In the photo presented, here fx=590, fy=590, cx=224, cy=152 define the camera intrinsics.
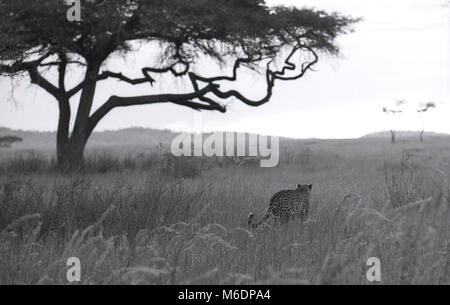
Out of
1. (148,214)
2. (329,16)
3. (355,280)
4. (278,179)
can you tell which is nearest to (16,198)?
(148,214)

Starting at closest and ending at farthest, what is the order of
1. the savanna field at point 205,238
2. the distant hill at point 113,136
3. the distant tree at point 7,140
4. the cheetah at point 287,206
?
the savanna field at point 205,238 < the cheetah at point 287,206 < the distant tree at point 7,140 < the distant hill at point 113,136

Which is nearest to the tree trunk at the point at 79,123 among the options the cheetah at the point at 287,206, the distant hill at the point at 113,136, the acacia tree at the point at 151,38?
the acacia tree at the point at 151,38

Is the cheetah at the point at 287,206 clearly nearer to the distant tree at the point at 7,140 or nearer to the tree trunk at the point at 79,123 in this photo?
the tree trunk at the point at 79,123

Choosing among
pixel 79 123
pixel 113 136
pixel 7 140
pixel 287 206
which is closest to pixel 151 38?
pixel 79 123

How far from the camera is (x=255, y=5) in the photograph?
17.2m

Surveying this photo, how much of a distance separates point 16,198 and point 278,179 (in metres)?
7.90

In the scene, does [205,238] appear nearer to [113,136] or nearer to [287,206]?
[287,206]

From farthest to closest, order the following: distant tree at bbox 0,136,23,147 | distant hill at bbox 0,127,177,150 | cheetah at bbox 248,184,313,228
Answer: distant hill at bbox 0,127,177,150
distant tree at bbox 0,136,23,147
cheetah at bbox 248,184,313,228

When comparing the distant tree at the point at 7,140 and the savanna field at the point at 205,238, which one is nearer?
the savanna field at the point at 205,238

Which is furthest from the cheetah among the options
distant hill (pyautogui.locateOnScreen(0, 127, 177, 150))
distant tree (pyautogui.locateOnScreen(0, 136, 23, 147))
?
distant hill (pyautogui.locateOnScreen(0, 127, 177, 150))

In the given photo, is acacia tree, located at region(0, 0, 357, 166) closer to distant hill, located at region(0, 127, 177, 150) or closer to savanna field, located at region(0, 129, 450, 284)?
savanna field, located at region(0, 129, 450, 284)

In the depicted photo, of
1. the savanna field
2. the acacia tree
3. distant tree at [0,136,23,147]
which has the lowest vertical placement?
the savanna field
